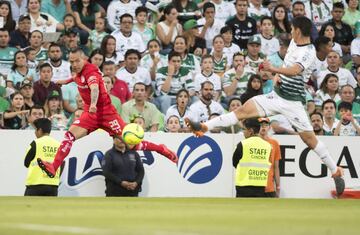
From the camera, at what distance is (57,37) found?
72.4ft

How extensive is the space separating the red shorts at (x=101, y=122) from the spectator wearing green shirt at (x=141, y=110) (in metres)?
3.54

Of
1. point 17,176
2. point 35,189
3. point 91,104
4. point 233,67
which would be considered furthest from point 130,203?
point 233,67

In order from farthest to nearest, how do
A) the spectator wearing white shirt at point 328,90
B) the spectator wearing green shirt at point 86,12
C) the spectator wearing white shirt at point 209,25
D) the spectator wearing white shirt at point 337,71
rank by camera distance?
the spectator wearing white shirt at point 209,25
the spectator wearing green shirt at point 86,12
the spectator wearing white shirt at point 337,71
the spectator wearing white shirt at point 328,90

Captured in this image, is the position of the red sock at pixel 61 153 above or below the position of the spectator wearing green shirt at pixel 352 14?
below

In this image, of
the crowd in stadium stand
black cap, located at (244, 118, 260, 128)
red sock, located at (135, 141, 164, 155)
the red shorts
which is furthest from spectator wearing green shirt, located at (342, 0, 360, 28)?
the red shorts

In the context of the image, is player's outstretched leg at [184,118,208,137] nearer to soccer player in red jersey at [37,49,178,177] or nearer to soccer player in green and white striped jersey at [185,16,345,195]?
soccer player in green and white striped jersey at [185,16,345,195]

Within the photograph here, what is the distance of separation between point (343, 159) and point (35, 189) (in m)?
5.66

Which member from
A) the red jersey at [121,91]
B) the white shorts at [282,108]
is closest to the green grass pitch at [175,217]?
the white shorts at [282,108]

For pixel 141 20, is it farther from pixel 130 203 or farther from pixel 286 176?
pixel 130 203

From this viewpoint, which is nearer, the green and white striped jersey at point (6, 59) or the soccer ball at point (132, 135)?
the soccer ball at point (132, 135)

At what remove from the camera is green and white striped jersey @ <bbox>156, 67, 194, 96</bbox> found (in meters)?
21.5

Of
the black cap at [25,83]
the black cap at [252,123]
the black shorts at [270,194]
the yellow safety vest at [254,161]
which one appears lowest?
the black shorts at [270,194]

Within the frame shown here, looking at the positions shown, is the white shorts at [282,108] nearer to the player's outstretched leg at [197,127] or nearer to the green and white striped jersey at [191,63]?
the player's outstretched leg at [197,127]

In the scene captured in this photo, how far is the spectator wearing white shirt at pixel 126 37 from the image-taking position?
72.9ft
